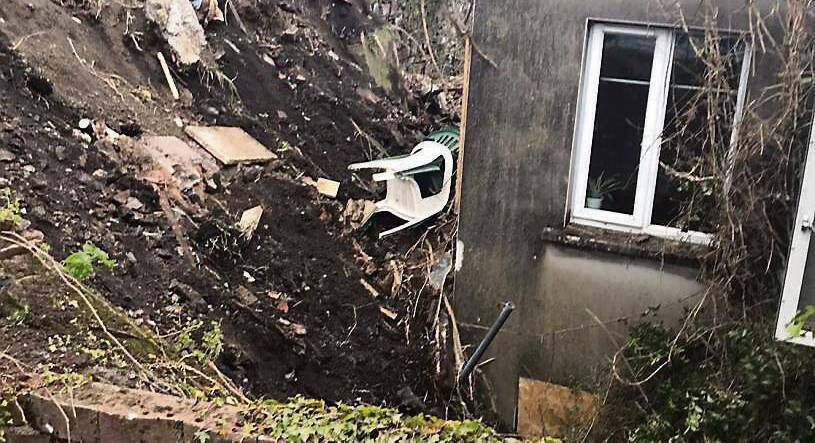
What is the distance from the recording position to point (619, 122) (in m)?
4.44

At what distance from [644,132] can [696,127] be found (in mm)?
322

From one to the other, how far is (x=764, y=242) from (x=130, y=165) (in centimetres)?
564

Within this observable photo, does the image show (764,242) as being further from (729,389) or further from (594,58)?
(594,58)

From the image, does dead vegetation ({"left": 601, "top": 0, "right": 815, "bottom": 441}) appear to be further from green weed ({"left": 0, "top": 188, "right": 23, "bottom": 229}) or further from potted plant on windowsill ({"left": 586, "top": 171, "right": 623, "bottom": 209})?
green weed ({"left": 0, "top": 188, "right": 23, "bottom": 229})

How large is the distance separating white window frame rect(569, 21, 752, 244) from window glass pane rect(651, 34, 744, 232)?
0.05 metres

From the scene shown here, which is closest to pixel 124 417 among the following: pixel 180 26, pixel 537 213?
pixel 537 213

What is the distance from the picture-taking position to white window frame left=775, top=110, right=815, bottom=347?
3080 mm

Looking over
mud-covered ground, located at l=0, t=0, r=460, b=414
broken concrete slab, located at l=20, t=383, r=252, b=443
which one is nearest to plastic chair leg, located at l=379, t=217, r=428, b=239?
mud-covered ground, located at l=0, t=0, r=460, b=414

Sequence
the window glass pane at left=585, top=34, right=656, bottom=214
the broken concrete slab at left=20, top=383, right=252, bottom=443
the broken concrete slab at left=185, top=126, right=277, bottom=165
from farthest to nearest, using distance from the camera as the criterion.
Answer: the broken concrete slab at left=185, top=126, right=277, bottom=165 → the window glass pane at left=585, top=34, right=656, bottom=214 → the broken concrete slab at left=20, top=383, right=252, bottom=443

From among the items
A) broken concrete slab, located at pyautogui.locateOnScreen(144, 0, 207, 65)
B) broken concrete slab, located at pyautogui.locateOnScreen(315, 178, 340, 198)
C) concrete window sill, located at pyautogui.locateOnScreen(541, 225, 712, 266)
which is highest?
broken concrete slab, located at pyautogui.locateOnScreen(144, 0, 207, 65)

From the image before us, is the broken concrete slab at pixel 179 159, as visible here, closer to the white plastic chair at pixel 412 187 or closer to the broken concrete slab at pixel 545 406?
the white plastic chair at pixel 412 187

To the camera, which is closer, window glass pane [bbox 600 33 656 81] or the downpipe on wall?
window glass pane [bbox 600 33 656 81]

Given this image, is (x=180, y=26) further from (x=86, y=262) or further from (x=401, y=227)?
(x=86, y=262)

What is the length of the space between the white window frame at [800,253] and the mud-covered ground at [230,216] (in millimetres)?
3005
